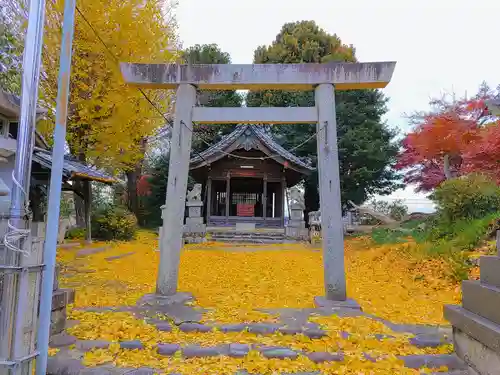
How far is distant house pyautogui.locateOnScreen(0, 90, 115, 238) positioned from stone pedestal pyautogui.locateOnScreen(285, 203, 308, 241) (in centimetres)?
827

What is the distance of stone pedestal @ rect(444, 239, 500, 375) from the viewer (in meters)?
3.27

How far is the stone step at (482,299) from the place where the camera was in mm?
3330

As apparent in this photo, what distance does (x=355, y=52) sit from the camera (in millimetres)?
25188

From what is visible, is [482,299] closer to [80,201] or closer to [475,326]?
[475,326]

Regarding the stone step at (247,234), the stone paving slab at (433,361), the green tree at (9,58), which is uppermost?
the green tree at (9,58)

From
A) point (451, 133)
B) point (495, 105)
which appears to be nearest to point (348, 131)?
point (451, 133)

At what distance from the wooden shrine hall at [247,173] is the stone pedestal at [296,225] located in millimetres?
2199

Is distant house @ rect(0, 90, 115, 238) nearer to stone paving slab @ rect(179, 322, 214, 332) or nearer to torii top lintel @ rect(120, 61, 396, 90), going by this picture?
torii top lintel @ rect(120, 61, 396, 90)

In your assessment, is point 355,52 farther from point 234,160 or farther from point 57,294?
point 57,294

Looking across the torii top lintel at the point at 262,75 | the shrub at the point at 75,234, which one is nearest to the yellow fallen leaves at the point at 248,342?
the torii top lintel at the point at 262,75

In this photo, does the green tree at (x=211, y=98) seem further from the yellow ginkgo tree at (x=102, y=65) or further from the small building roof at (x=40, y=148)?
the small building roof at (x=40, y=148)

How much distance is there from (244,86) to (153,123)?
9.30 m

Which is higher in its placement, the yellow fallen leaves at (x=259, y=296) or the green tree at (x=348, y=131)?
the green tree at (x=348, y=131)

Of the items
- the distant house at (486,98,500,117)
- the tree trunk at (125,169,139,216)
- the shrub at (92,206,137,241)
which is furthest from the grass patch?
the tree trunk at (125,169,139,216)
